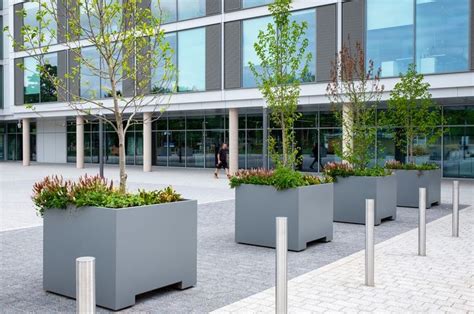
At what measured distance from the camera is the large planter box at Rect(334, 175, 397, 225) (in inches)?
463

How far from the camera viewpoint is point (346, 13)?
22.7 m

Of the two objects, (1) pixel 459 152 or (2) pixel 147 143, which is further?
(2) pixel 147 143

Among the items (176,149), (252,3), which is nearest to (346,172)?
(252,3)

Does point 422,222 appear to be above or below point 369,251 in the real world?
above

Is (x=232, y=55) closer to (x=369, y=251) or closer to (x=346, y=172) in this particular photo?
(x=346, y=172)

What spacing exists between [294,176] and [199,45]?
64.5ft

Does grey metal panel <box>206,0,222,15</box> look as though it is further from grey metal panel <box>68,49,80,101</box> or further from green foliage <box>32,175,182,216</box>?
green foliage <box>32,175,182,216</box>

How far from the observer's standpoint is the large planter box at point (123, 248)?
567 cm

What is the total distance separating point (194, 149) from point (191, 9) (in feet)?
31.3

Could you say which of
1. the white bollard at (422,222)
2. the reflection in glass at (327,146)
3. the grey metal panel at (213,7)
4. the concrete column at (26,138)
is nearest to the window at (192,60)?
the grey metal panel at (213,7)

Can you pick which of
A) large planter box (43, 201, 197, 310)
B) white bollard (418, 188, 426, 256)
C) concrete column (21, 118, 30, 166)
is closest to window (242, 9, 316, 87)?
white bollard (418, 188, 426, 256)

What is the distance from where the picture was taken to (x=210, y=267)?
770 cm

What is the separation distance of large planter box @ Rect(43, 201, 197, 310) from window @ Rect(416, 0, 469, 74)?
16446mm

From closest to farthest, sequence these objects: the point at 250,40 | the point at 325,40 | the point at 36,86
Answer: the point at 325,40
the point at 250,40
the point at 36,86
